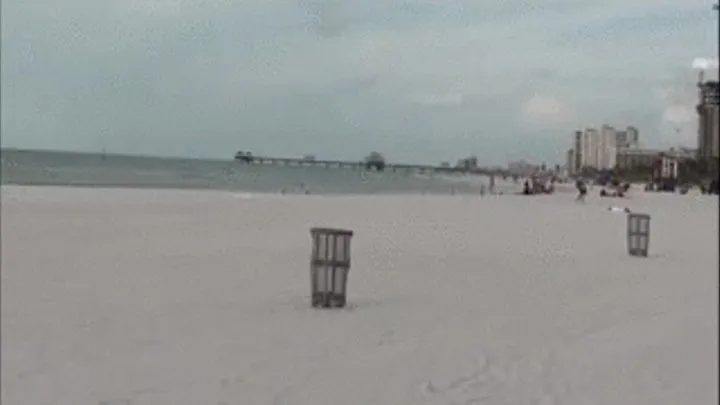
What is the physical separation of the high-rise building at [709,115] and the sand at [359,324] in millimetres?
257

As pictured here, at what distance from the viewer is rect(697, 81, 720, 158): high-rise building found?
2561 mm

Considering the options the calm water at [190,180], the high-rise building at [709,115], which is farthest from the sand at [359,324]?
the calm water at [190,180]

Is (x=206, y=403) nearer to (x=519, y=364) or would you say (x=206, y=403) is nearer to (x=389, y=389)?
(x=389, y=389)

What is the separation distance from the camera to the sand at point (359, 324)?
4328 millimetres

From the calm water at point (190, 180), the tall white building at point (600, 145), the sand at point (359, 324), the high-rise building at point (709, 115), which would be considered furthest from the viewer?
the calm water at point (190, 180)

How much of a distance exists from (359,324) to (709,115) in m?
3.93

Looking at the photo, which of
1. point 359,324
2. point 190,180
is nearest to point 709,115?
point 359,324

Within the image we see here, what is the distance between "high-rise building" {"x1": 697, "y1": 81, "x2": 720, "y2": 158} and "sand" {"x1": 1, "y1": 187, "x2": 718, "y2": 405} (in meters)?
0.26

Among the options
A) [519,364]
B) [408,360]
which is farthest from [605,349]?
[408,360]

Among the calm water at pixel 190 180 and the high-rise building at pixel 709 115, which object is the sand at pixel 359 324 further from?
the calm water at pixel 190 180

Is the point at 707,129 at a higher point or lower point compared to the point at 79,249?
higher

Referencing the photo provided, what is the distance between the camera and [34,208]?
1769cm

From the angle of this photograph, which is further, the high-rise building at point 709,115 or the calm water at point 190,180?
the calm water at point 190,180

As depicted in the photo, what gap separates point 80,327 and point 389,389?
2315mm
